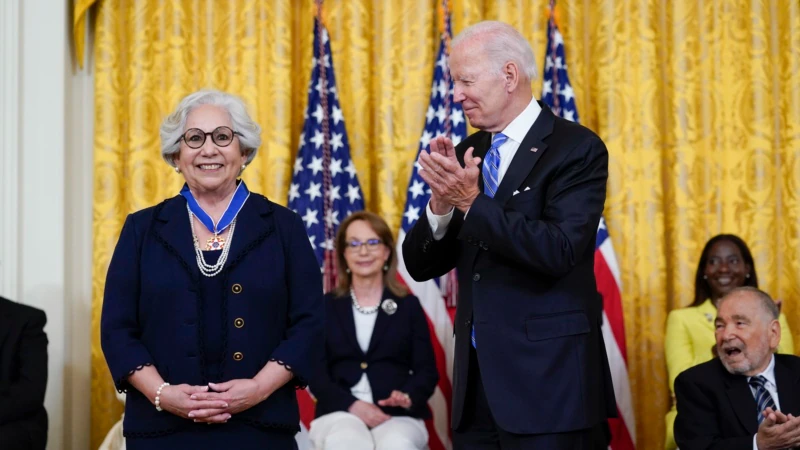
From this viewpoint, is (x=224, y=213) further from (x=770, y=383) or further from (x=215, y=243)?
(x=770, y=383)

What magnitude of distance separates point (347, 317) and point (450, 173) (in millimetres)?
2517

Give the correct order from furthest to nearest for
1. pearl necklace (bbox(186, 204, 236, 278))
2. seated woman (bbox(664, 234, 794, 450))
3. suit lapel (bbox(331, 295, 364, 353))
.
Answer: seated woman (bbox(664, 234, 794, 450)) < suit lapel (bbox(331, 295, 364, 353)) < pearl necklace (bbox(186, 204, 236, 278))

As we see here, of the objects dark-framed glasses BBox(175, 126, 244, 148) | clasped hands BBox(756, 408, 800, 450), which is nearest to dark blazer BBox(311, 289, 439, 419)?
clasped hands BBox(756, 408, 800, 450)

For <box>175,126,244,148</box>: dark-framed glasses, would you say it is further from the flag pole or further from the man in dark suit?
the flag pole

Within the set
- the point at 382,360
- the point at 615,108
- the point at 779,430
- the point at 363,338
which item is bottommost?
the point at 779,430

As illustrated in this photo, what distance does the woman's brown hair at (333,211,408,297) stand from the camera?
216 inches

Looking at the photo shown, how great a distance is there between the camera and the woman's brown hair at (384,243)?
548 centimetres

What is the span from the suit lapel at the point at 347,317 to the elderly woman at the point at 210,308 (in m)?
2.18

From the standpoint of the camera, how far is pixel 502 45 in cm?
321

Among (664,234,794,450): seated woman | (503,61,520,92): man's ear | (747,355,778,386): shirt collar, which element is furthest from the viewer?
(664,234,794,450): seated woman

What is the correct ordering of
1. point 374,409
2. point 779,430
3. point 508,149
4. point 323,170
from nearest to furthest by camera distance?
point 508,149, point 779,430, point 374,409, point 323,170

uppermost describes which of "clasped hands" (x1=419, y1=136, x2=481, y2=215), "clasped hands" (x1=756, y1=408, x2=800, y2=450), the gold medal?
"clasped hands" (x1=419, y1=136, x2=481, y2=215)

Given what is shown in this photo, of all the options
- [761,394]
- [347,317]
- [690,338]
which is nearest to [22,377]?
[347,317]

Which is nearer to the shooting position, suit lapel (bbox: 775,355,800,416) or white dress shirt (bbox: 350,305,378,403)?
suit lapel (bbox: 775,355,800,416)
